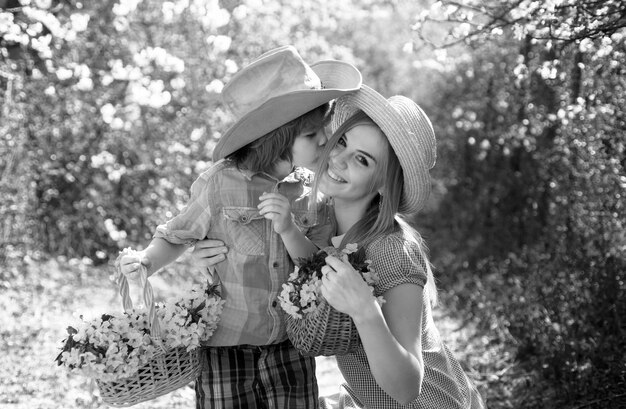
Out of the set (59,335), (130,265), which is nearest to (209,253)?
(130,265)

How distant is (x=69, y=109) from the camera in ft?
21.6

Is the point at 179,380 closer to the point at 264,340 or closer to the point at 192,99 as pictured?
the point at 264,340

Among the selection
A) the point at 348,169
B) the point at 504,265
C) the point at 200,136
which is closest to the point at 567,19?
the point at 348,169

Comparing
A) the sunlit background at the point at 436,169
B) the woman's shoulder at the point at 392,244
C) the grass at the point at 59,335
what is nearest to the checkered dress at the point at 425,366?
Answer: the woman's shoulder at the point at 392,244

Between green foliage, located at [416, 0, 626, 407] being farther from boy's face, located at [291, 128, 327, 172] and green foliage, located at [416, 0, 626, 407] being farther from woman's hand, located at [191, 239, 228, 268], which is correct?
woman's hand, located at [191, 239, 228, 268]

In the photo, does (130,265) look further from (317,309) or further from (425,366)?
(425,366)

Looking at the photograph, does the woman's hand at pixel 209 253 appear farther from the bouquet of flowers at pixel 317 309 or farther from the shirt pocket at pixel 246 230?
the bouquet of flowers at pixel 317 309

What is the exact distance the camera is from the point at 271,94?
9.29ft

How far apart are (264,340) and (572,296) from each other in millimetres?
2235

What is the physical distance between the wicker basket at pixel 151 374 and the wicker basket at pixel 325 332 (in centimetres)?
43

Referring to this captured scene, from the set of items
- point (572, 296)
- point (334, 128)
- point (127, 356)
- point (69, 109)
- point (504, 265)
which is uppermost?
point (334, 128)

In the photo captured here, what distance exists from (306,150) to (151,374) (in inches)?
35.4

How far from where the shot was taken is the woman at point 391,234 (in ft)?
8.14

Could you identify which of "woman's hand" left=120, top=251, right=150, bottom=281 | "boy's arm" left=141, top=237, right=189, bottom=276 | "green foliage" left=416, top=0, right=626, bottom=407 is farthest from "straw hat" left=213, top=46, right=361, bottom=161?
"green foliage" left=416, top=0, right=626, bottom=407
